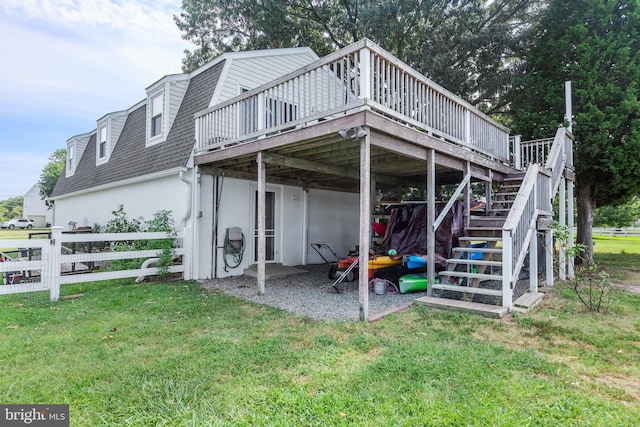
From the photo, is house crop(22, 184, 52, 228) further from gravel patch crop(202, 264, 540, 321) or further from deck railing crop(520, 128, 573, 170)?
deck railing crop(520, 128, 573, 170)

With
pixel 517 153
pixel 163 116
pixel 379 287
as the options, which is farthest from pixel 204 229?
pixel 517 153

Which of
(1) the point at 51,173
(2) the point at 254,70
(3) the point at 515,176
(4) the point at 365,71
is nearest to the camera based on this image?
(4) the point at 365,71

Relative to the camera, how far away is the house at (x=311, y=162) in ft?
16.5

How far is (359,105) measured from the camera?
4.56 meters

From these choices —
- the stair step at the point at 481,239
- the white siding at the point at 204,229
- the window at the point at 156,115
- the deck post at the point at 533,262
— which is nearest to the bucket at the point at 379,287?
the stair step at the point at 481,239

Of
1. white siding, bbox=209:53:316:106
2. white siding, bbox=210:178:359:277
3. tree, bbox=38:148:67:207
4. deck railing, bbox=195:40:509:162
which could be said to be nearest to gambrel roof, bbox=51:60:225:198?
white siding, bbox=209:53:316:106

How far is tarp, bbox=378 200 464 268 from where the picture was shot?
22.4 ft

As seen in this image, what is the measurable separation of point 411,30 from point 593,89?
6.43m

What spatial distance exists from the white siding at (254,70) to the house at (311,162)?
3cm

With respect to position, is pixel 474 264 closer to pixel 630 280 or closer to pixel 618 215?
pixel 630 280

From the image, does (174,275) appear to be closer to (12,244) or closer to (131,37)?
(12,244)

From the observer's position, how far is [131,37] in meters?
9.82

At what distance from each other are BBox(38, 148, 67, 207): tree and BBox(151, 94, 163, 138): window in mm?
23523

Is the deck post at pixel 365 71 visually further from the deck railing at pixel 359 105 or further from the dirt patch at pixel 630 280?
the dirt patch at pixel 630 280
